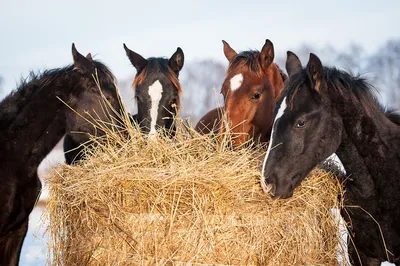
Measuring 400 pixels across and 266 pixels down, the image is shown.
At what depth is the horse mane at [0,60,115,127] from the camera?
5.07 m

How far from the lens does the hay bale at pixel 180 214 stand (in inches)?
135

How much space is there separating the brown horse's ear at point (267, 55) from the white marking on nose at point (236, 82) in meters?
0.33

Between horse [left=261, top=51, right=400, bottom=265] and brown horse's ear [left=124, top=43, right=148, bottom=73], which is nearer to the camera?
horse [left=261, top=51, right=400, bottom=265]

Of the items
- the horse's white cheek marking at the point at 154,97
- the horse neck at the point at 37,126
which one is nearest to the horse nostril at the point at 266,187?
the horse's white cheek marking at the point at 154,97

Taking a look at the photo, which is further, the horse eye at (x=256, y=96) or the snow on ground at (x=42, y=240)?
the horse eye at (x=256, y=96)

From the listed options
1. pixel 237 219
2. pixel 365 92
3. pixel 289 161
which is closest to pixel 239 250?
pixel 237 219

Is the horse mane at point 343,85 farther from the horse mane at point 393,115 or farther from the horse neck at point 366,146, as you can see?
the horse mane at point 393,115

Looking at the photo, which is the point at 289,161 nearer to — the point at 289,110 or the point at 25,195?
the point at 289,110

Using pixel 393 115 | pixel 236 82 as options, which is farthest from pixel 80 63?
pixel 393 115

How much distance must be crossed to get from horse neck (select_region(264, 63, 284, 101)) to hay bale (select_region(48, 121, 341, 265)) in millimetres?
1835

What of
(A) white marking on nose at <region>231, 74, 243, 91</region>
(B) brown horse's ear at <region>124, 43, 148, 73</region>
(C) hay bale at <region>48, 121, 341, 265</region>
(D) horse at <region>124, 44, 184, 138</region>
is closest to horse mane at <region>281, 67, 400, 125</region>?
(C) hay bale at <region>48, 121, 341, 265</region>

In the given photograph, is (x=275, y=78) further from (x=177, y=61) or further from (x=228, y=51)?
(x=177, y=61)

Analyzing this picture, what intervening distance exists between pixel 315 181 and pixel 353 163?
1.18ft

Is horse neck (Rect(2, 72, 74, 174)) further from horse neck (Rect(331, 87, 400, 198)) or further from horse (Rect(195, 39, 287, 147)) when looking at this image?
horse neck (Rect(331, 87, 400, 198))
